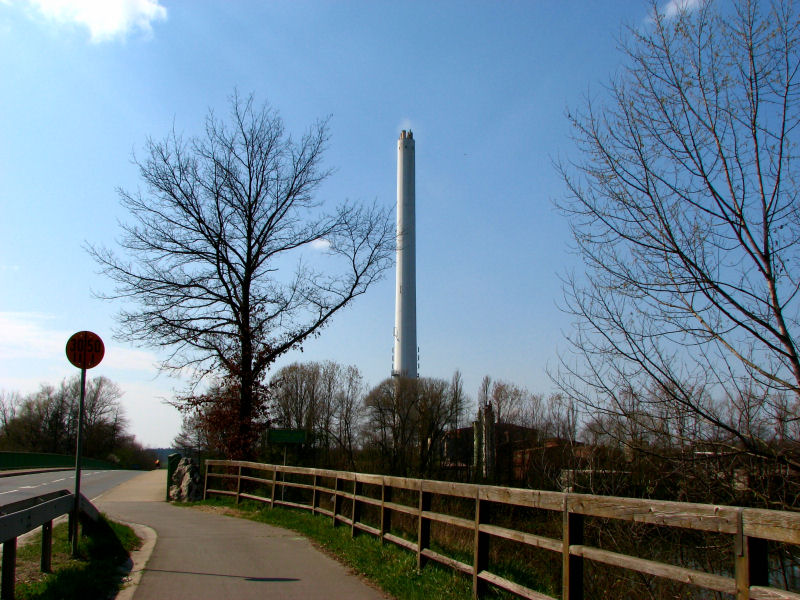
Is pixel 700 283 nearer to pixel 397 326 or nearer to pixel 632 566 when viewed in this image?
pixel 632 566

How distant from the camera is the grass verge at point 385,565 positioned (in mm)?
7008

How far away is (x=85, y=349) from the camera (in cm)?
944

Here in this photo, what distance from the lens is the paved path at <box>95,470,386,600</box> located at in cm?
739

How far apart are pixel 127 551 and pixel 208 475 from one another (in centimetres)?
1091

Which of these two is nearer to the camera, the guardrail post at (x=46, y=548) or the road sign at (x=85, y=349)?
the guardrail post at (x=46, y=548)

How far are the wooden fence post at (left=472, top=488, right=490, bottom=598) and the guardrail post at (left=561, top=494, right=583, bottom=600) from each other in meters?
1.55

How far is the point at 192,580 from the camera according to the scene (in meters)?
8.00

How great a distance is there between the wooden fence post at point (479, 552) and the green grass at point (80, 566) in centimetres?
375

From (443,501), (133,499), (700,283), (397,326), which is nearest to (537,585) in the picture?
(700,283)

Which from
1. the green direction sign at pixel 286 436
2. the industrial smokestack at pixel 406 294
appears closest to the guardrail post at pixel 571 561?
the green direction sign at pixel 286 436

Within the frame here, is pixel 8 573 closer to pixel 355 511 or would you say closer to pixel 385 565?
pixel 385 565

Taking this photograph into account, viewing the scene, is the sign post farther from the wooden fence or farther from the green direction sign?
the green direction sign

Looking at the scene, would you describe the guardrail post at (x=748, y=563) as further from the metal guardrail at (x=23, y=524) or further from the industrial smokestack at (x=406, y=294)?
the industrial smokestack at (x=406, y=294)

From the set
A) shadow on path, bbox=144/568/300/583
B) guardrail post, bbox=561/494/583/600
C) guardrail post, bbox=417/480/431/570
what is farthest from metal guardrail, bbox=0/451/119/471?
guardrail post, bbox=561/494/583/600
